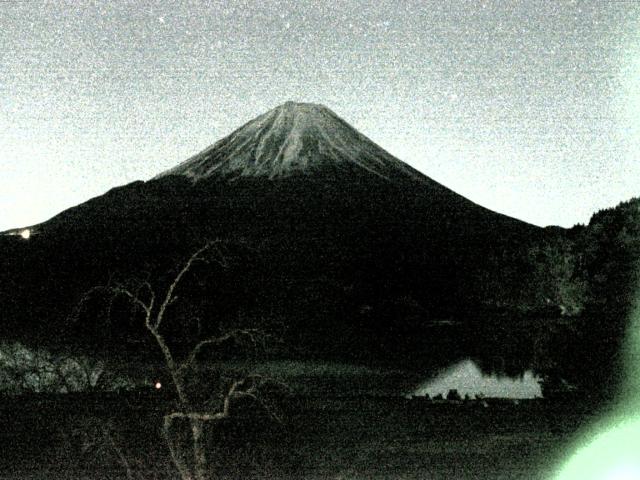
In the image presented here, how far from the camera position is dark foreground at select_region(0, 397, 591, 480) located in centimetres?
1672

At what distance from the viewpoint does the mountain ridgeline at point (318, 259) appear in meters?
48.6

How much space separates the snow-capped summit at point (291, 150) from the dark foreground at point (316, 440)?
428ft

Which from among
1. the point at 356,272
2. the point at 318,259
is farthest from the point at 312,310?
the point at 318,259

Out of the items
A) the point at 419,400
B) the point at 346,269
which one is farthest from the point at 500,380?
the point at 346,269

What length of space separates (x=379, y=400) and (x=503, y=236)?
4168 inches

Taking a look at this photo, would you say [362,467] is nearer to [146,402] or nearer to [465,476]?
[465,476]

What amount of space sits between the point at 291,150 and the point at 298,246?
5011 cm

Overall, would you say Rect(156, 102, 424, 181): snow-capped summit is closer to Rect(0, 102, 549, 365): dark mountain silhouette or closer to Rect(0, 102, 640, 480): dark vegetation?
Rect(0, 102, 549, 365): dark mountain silhouette

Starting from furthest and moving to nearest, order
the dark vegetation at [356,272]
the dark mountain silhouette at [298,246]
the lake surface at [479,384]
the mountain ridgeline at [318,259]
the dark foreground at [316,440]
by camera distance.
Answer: the dark mountain silhouette at [298,246], the mountain ridgeline at [318,259], the dark vegetation at [356,272], the lake surface at [479,384], the dark foreground at [316,440]

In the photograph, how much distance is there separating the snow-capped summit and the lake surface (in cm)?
11826

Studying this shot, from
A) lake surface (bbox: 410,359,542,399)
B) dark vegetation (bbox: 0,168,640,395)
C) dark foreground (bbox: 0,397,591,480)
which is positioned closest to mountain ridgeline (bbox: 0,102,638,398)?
dark vegetation (bbox: 0,168,640,395)

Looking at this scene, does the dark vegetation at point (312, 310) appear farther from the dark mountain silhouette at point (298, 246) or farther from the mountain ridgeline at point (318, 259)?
the dark mountain silhouette at point (298, 246)

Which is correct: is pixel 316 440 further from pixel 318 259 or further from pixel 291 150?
pixel 291 150

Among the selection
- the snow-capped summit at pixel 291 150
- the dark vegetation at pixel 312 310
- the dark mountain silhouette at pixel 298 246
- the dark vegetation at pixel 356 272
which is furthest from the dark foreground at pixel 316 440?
the snow-capped summit at pixel 291 150
